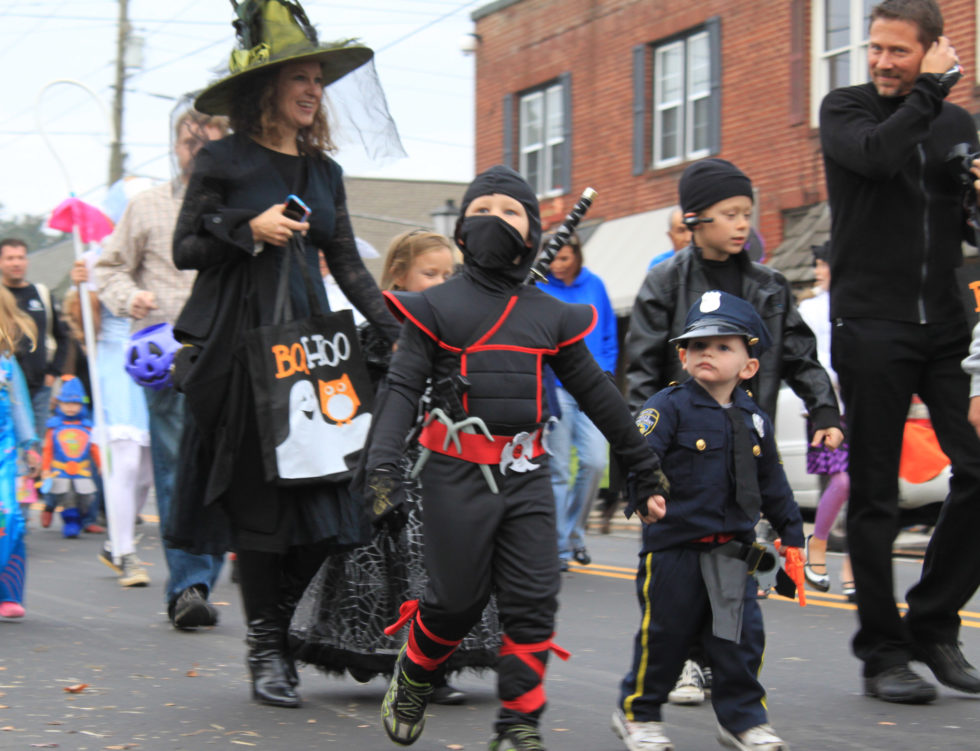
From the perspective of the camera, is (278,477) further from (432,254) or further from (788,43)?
(788,43)

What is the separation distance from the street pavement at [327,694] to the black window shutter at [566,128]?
16.1 m

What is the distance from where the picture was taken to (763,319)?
17.0 feet

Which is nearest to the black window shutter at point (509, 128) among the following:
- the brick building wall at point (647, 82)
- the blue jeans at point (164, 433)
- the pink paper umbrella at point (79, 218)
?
the brick building wall at point (647, 82)

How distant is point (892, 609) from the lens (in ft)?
16.9

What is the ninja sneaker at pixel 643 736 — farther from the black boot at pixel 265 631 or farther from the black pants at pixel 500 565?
the black boot at pixel 265 631

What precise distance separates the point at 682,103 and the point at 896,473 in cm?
1640

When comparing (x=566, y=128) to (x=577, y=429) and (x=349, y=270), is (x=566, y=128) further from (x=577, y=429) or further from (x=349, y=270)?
(x=349, y=270)

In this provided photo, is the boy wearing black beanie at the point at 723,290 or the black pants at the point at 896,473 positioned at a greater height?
the boy wearing black beanie at the point at 723,290

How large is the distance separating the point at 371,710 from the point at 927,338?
2.34m

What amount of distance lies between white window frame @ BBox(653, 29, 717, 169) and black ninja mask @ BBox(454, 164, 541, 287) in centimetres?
1655

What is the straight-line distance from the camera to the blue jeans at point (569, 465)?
922cm

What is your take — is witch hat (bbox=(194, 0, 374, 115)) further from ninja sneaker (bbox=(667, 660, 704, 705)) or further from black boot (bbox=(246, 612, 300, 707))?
ninja sneaker (bbox=(667, 660, 704, 705))

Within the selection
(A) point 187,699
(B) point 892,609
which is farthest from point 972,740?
(A) point 187,699

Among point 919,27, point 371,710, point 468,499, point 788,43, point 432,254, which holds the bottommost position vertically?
point 371,710
